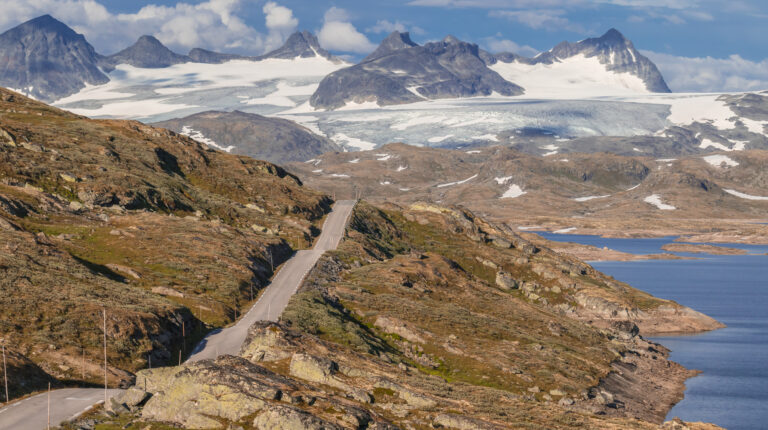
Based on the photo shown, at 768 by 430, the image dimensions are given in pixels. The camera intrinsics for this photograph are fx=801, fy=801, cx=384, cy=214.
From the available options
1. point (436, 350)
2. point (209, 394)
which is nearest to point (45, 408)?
point (209, 394)

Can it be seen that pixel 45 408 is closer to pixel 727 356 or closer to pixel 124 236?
pixel 124 236

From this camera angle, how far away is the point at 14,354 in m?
48.8

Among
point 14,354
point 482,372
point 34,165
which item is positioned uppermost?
point 34,165

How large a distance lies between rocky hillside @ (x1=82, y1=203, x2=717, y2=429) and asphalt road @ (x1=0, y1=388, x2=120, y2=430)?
227 centimetres

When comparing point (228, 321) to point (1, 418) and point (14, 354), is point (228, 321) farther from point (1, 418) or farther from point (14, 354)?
point (1, 418)

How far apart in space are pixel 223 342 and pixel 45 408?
23.0 m

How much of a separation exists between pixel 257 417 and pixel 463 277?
79.2 meters

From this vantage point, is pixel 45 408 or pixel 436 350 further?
pixel 436 350

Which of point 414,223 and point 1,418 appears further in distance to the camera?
point 414,223

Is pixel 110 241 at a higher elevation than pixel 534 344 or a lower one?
higher

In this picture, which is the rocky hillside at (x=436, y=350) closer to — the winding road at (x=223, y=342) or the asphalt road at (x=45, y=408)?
the asphalt road at (x=45, y=408)

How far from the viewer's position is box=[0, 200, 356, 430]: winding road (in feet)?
132

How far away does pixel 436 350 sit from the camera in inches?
3093

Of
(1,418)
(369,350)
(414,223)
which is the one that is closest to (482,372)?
(369,350)
